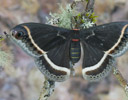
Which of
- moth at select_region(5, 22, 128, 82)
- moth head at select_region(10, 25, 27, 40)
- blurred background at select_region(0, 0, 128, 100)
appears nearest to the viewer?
moth head at select_region(10, 25, 27, 40)

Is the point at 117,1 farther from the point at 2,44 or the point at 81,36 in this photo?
the point at 2,44

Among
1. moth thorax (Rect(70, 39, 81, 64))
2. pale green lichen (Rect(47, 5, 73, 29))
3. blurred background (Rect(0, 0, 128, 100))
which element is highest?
pale green lichen (Rect(47, 5, 73, 29))

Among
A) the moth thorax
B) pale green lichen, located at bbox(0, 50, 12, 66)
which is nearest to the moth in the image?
the moth thorax

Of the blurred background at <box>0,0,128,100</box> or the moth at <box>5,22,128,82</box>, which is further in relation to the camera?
the blurred background at <box>0,0,128,100</box>

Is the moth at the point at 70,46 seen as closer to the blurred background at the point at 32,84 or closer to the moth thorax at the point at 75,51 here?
the moth thorax at the point at 75,51

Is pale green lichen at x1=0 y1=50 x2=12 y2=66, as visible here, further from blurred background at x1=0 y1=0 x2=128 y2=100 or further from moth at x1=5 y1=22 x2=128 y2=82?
blurred background at x1=0 y1=0 x2=128 y2=100

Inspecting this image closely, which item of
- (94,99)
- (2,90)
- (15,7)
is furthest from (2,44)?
(15,7)

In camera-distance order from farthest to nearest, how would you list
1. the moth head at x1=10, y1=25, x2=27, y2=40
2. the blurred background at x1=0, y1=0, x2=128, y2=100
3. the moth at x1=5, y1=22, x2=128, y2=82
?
the blurred background at x1=0, y1=0, x2=128, y2=100
the moth at x1=5, y1=22, x2=128, y2=82
the moth head at x1=10, y1=25, x2=27, y2=40

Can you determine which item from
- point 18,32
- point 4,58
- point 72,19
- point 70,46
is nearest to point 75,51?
point 70,46
